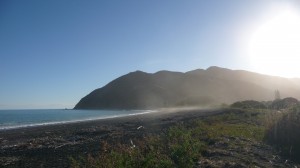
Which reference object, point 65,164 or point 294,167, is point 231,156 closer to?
point 294,167

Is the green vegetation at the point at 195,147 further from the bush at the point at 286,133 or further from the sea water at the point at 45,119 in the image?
the sea water at the point at 45,119

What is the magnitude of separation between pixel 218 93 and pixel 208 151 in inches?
7315

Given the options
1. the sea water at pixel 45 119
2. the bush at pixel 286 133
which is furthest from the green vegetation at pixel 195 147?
the sea water at pixel 45 119

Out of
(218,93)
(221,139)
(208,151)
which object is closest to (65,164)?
(208,151)

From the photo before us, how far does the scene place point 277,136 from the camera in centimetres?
1817

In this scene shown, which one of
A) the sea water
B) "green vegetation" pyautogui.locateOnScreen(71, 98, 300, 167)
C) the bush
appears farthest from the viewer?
the sea water

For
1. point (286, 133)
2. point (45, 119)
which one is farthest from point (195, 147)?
point (45, 119)

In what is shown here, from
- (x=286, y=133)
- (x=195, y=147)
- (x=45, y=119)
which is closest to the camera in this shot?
(x=195, y=147)

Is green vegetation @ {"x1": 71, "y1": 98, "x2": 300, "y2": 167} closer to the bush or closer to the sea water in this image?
the bush

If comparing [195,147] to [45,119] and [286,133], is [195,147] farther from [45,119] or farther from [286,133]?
[45,119]

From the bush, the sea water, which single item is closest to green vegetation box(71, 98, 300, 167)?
the bush

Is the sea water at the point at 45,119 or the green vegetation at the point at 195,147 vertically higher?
the sea water at the point at 45,119

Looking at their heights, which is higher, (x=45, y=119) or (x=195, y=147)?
(x=45, y=119)

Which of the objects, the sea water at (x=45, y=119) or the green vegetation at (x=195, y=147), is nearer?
the green vegetation at (x=195, y=147)
